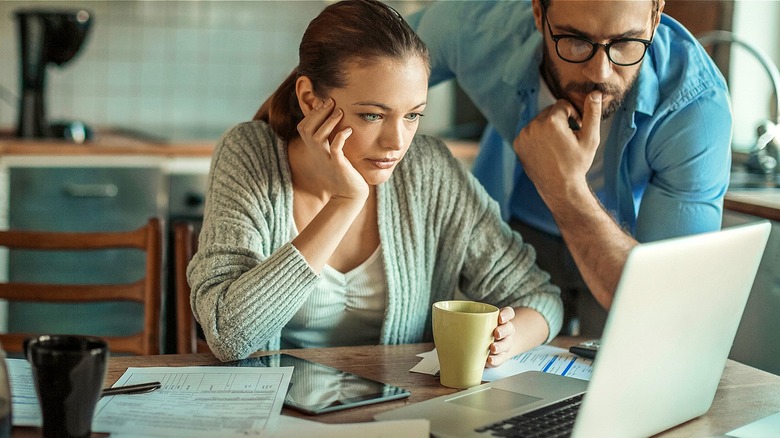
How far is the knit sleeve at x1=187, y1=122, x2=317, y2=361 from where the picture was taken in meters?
1.29

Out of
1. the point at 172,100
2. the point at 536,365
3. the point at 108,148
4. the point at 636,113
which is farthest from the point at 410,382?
the point at 172,100

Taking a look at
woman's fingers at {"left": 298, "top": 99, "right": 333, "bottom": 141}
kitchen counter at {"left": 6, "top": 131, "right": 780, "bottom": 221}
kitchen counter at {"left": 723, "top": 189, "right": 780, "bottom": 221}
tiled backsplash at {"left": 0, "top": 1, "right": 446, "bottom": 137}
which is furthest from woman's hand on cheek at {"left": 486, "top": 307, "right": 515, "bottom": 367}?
tiled backsplash at {"left": 0, "top": 1, "right": 446, "bottom": 137}

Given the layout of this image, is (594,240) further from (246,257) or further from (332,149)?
(246,257)

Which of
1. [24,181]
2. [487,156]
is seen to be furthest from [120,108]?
[487,156]

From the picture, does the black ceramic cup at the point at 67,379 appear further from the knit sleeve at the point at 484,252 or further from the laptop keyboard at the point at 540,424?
the knit sleeve at the point at 484,252

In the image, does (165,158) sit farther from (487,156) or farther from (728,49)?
(728,49)

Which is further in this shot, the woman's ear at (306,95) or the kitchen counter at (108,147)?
the kitchen counter at (108,147)

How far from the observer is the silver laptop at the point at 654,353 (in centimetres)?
88

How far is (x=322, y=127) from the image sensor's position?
4.68 feet

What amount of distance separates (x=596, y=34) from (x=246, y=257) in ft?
2.21

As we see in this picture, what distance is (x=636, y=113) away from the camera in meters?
1.70

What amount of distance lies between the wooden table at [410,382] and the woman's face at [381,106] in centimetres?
30

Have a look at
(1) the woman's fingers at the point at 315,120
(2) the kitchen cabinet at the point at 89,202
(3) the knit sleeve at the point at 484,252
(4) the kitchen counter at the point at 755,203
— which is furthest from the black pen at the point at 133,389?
(2) the kitchen cabinet at the point at 89,202

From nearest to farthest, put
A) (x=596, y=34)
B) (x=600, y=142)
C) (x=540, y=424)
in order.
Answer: (x=540, y=424) → (x=596, y=34) → (x=600, y=142)
